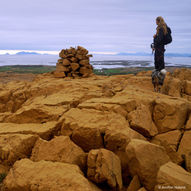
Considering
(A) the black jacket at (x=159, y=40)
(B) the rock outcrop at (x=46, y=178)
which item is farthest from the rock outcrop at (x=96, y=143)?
(A) the black jacket at (x=159, y=40)

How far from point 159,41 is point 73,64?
7046 millimetres

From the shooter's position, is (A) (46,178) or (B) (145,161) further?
(B) (145,161)

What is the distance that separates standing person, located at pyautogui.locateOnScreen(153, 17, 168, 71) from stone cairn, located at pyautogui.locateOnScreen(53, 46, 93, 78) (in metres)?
6.22

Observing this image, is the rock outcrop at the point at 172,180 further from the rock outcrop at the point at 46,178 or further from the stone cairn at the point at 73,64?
the stone cairn at the point at 73,64

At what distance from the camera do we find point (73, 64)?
14.2 meters

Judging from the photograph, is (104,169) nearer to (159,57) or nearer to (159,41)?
(159,57)

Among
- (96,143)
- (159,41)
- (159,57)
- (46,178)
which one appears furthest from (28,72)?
(46,178)

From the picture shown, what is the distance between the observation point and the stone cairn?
14195 millimetres

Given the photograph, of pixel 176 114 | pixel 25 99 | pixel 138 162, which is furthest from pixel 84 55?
pixel 138 162

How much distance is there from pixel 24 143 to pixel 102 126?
229 centimetres

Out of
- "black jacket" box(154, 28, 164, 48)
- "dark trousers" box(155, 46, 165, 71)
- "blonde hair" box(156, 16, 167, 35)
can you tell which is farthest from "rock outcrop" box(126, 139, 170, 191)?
"blonde hair" box(156, 16, 167, 35)

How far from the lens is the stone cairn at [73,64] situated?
14.2 meters

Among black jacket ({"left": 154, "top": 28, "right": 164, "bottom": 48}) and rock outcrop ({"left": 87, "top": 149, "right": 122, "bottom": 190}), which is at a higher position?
black jacket ({"left": 154, "top": 28, "right": 164, "bottom": 48})

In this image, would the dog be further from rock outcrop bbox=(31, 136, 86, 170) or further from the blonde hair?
rock outcrop bbox=(31, 136, 86, 170)
